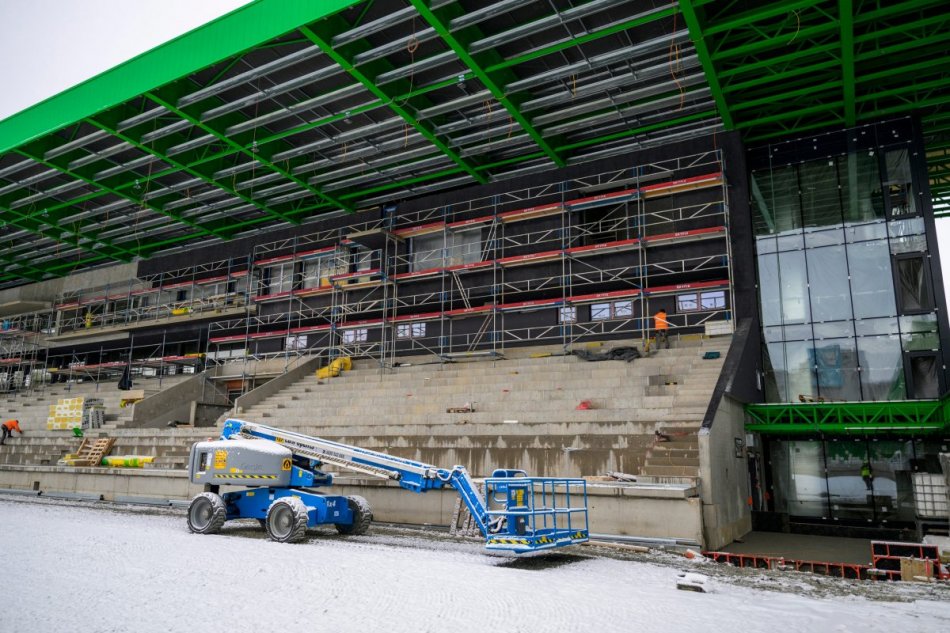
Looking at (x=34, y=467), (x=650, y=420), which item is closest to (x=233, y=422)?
(x=650, y=420)

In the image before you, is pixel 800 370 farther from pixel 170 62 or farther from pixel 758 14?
pixel 170 62

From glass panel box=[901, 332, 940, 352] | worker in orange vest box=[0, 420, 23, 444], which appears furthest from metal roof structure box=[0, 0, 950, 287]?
worker in orange vest box=[0, 420, 23, 444]

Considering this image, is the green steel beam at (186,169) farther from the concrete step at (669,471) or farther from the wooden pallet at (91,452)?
the concrete step at (669,471)

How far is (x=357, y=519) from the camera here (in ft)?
43.7

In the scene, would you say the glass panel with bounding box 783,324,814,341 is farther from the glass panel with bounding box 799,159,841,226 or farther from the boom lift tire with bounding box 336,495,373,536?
the boom lift tire with bounding box 336,495,373,536

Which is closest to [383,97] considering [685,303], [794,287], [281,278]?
[685,303]

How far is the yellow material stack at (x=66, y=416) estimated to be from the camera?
27406mm

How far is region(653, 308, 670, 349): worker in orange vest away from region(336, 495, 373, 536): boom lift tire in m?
11.7

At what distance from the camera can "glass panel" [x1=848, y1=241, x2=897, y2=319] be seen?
65.1 ft

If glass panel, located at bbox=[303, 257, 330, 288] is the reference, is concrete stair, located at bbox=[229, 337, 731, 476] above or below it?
below

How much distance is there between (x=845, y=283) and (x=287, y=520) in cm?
1816

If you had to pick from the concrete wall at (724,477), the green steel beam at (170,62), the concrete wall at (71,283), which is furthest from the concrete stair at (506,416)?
the concrete wall at (71,283)

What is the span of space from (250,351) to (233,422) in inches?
732

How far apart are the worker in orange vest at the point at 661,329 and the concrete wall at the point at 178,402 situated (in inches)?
775
